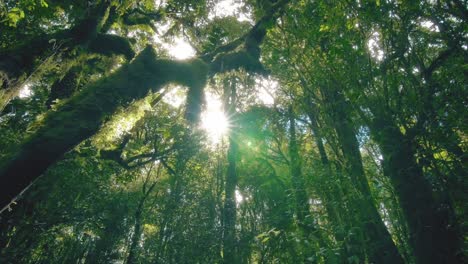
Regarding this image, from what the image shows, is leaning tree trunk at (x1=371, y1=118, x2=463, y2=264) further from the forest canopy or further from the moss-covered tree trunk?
the moss-covered tree trunk

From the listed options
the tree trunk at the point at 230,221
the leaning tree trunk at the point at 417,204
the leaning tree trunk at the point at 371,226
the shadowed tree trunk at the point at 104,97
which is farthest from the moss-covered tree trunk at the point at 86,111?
the tree trunk at the point at 230,221

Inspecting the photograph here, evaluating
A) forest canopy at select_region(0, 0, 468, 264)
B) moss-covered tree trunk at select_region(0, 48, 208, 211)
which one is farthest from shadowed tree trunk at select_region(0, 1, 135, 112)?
moss-covered tree trunk at select_region(0, 48, 208, 211)

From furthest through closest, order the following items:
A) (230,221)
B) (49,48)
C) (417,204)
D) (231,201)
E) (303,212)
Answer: (231,201) → (230,221) → (303,212) → (49,48) → (417,204)

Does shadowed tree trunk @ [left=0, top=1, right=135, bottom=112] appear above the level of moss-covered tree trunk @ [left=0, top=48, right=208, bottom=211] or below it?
above

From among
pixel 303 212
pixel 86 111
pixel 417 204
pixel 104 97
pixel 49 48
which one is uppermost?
pixel 49 48

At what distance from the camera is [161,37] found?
1231 centimetres

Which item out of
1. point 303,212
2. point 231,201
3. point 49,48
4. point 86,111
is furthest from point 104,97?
point 231,201

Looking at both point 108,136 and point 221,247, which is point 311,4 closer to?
point 108,136

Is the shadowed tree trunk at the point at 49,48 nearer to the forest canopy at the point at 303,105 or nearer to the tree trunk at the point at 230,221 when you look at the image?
the forest canopy at the point at 303,105

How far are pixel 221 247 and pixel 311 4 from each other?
11.0m

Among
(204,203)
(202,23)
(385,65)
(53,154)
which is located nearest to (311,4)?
(385,65)

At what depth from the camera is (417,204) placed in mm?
4957

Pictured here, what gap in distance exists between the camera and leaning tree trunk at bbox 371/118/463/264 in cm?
459

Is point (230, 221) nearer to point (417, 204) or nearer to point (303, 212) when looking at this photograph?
point (303, 212)
